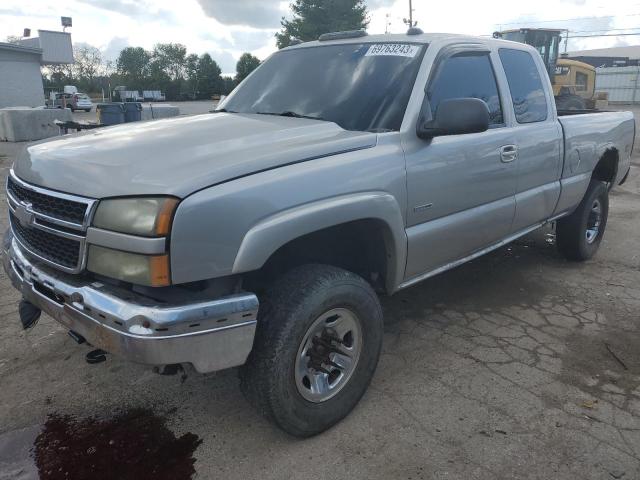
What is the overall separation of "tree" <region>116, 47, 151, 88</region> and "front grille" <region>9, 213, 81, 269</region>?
311 ft

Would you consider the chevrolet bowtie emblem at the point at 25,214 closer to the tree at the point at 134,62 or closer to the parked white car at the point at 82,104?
the parked white car at the point at 82,104

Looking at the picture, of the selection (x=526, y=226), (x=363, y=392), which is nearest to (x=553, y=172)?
(x=526, y=226)

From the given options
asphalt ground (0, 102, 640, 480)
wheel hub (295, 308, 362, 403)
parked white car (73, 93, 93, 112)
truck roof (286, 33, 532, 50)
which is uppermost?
parked white car (73, 93, 93, 112)

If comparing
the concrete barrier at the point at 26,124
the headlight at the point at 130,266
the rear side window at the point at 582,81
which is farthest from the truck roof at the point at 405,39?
the rear side window at the point at 582,81

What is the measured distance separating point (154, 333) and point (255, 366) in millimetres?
535

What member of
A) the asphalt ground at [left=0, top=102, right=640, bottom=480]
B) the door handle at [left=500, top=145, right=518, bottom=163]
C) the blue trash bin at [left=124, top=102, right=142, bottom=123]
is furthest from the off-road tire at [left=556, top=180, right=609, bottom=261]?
the blue trash bin at [left=124, top=102, right=142, bottom=123]

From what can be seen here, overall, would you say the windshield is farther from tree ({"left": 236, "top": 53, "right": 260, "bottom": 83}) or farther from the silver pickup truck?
tree ({"left": 236, "top": 53, "right": 260, "bottom": 83})

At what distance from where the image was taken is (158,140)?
8.67ft

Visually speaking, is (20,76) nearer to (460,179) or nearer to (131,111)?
(131,111)

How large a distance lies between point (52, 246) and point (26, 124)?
1692cm

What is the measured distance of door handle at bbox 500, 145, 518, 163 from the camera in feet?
11.9

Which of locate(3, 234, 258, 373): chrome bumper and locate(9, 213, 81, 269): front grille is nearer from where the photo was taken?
locate(3, 234, 258, 373): chrome bumper

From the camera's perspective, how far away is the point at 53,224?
93.8 inches

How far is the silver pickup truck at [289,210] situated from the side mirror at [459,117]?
0.01m
